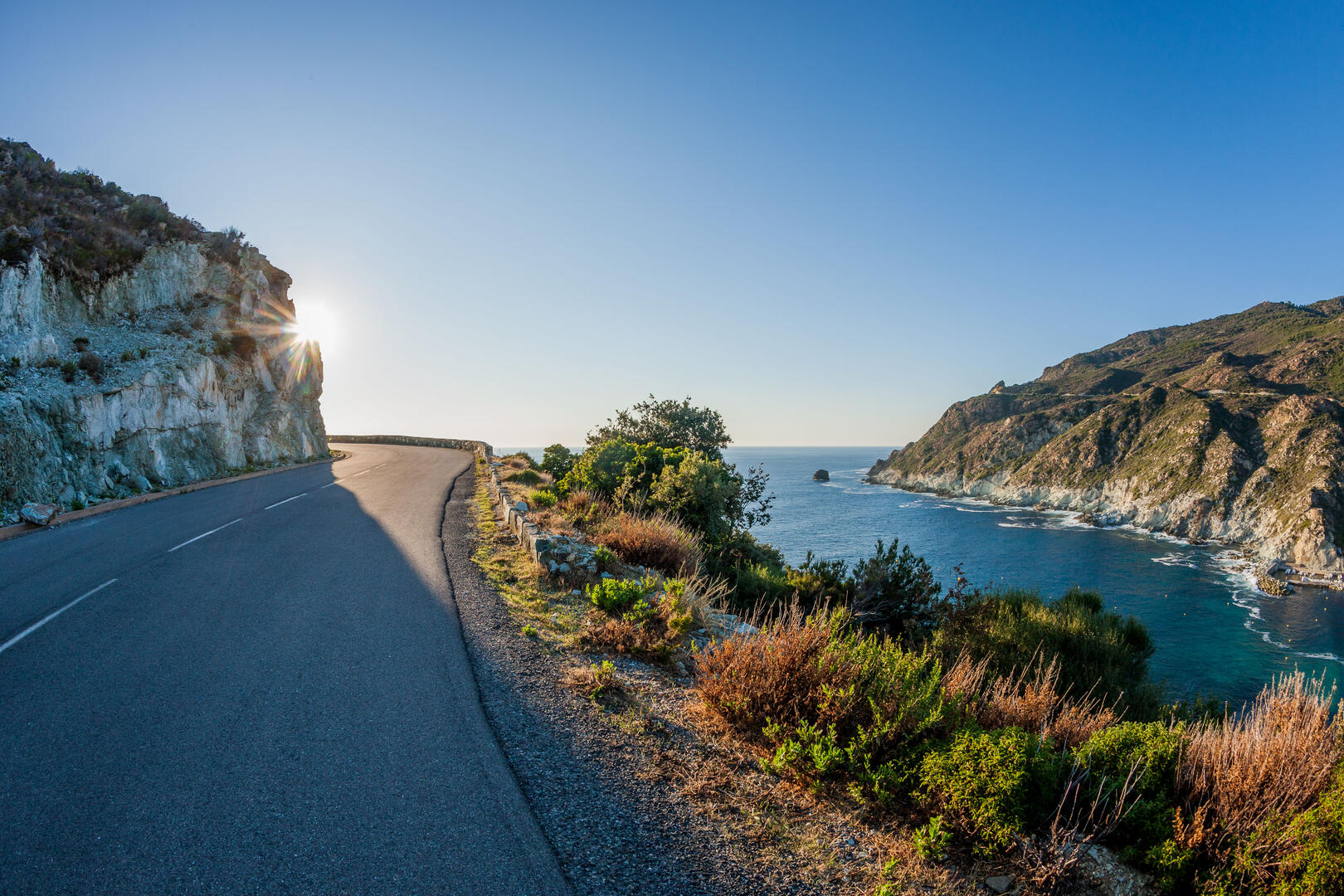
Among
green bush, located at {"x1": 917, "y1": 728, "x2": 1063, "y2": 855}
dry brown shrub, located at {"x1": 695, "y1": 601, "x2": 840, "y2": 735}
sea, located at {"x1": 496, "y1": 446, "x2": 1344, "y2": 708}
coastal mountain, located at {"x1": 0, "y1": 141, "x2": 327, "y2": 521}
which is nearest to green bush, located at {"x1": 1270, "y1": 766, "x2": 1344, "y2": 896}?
green bush, located at {"x1": 917, "y1": 728, "x2": 1063, "y2": 855}

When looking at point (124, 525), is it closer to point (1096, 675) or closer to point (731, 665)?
point (731, 665)

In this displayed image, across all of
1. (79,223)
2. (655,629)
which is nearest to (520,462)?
(79,223)

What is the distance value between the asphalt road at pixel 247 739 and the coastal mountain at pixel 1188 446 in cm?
7445

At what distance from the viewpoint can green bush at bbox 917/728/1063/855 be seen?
10.7ft

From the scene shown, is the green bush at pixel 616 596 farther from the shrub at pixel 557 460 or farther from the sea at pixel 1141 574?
the shrub at pixel 557 460

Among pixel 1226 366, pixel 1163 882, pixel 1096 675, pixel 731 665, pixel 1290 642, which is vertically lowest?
pixel 1290 642

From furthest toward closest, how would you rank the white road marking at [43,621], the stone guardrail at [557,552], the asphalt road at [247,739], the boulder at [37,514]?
the boulder at [37,514] → the stone guardrail at [557,552] → the white road marking at [43,621] → the asphalt road at [247,739]

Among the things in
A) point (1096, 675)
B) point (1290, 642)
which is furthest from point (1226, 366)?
point (1096, 675)

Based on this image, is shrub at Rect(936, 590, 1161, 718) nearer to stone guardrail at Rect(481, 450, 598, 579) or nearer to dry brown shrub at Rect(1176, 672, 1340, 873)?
stone guardrail at Rect(481, 450, 598, 579)

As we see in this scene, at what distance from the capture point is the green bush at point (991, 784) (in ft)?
10.7

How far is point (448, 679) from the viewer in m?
5.23

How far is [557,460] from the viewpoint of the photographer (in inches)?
906

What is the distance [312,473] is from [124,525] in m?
11.8

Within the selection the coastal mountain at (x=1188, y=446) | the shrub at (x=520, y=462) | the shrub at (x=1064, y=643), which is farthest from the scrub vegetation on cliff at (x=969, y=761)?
the coastal mountain at (x=1188, y=446)
